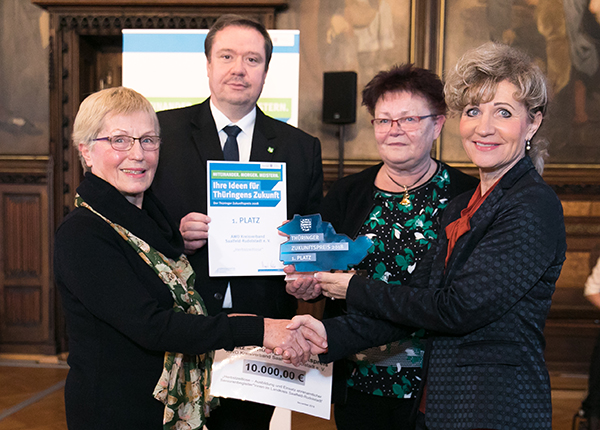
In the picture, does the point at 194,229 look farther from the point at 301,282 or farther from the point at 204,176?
the point at 301,282

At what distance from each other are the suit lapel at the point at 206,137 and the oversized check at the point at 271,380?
2.72ft

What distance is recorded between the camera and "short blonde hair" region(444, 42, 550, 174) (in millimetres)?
1514

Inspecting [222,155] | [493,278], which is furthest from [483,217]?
[222,155]

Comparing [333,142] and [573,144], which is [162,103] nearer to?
[333,142]

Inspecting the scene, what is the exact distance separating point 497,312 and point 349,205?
822mm

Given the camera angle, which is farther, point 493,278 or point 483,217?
point 483,217

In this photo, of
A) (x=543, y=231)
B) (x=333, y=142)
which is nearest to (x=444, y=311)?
(x=543, y=231)

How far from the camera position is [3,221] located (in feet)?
18.5

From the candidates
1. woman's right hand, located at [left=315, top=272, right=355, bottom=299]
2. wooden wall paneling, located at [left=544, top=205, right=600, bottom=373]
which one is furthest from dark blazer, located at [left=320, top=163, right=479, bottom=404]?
wooden wall paneling, located at [left=544, top=205, right=600, bottom=373]

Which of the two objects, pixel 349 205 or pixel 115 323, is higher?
pixel 349 205

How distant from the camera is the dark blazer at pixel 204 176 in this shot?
7.25 feet

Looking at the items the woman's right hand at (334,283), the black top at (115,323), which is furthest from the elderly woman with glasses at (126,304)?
the woman's right hand at (334,283)

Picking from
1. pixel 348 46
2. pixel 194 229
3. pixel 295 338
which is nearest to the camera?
pixel 295 338

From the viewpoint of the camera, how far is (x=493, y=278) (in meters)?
1.39
